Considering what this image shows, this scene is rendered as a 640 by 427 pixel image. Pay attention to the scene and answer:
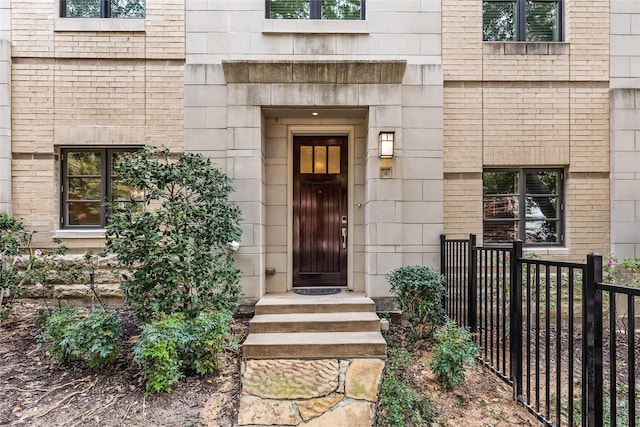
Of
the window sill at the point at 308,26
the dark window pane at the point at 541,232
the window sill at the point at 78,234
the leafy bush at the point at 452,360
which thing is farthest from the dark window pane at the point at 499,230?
the window sill at the point at 78,234

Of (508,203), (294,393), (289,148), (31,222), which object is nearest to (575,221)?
(508,203)

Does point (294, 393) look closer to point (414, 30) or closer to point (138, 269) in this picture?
point (138, 269)

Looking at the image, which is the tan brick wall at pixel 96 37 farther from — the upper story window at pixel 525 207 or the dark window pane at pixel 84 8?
the upper story window at pixel 525 207

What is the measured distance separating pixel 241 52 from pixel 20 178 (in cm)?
359

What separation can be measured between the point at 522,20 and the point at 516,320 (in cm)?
467

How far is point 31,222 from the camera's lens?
5.07 metres

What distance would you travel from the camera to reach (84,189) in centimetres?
532

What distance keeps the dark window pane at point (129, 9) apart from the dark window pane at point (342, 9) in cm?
271

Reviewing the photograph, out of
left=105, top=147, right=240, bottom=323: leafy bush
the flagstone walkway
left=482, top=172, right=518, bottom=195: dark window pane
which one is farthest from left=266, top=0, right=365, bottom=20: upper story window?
the flagstone walkway

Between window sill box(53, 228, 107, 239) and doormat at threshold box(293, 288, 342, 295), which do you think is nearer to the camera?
window sill box(53, 228, 107, 239)

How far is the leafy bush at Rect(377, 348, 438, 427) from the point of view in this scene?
3145 mm

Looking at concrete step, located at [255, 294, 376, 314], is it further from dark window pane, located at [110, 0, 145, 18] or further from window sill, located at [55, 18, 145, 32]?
dark window pane, located at [110, 0, 145, 18]

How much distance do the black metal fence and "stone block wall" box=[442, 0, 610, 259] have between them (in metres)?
0.85

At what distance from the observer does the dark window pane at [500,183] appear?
5473mm
